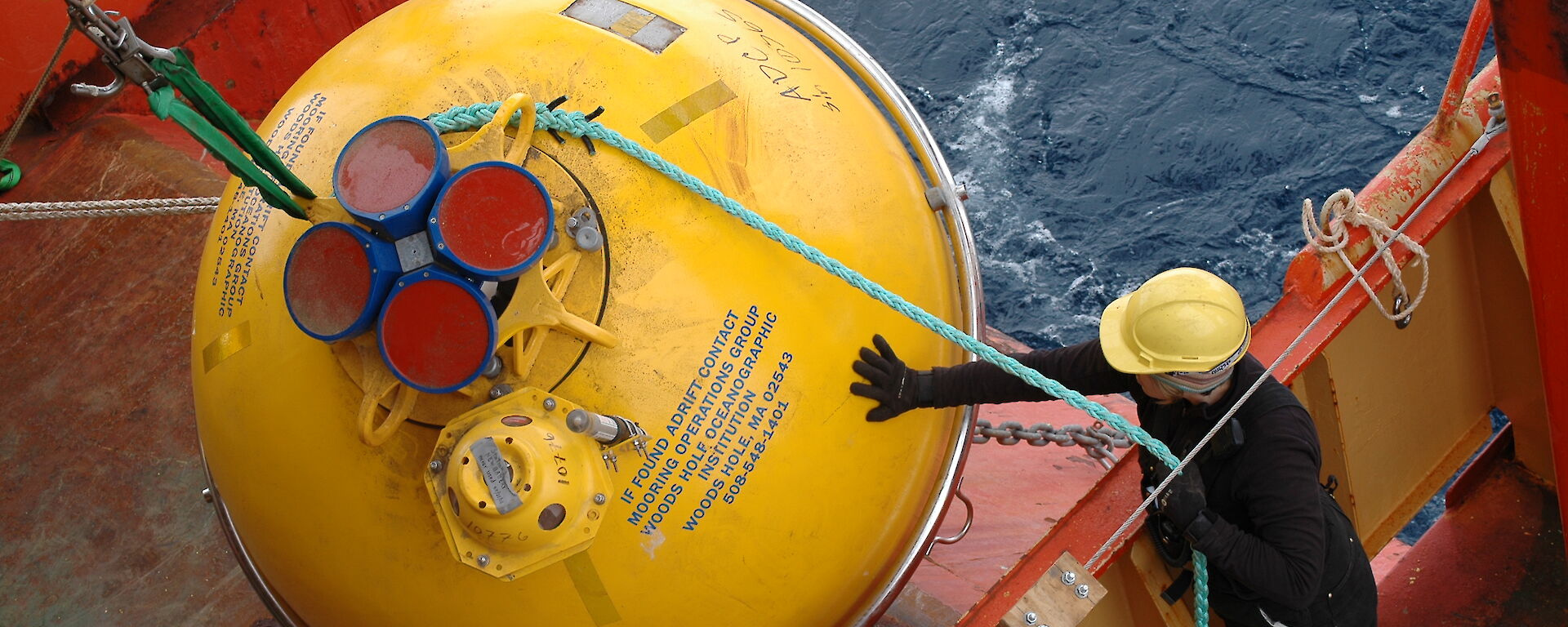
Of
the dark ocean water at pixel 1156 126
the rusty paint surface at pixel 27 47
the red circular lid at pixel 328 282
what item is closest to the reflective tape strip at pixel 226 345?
the red circular lid at pixel 328 282

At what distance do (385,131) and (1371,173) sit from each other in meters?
6.42

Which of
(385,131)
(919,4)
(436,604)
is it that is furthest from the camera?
(919,4)

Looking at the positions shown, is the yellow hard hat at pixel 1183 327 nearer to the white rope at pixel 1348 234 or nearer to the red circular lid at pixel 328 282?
the white rope at pixel 1348 234

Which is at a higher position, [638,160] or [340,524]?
[638,160]

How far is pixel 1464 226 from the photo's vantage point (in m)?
3.91

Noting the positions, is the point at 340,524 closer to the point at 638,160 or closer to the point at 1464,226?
the point at 638,160

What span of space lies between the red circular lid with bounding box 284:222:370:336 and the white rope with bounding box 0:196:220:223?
2.69 feet

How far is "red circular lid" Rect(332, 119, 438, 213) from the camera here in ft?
7.20

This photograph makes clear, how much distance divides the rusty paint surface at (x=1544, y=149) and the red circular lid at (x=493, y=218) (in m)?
2.01

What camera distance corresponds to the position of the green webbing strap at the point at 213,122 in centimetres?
207

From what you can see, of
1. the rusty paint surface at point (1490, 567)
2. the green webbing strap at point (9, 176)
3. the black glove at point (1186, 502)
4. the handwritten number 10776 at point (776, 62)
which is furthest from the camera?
the green webbing strap at point (9, 176)

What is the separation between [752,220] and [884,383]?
1.68 feet

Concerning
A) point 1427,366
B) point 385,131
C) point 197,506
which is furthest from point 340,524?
point 1427,366

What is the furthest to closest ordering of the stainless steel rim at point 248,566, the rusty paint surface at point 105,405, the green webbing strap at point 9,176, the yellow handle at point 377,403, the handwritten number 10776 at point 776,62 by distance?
the green webbing strap at point 9,176, the rusty paint surface at point 105,405, the stainless steel rim at point 248,566, the handwritten number 10776 at point 776,62, the yellow handle at point 377,403
